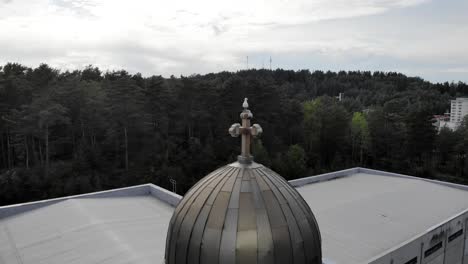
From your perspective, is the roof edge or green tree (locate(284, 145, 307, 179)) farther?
green tree (locate(284, 145, 307, 179))

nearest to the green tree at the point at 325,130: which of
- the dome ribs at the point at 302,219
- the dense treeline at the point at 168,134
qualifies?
the dense treeline at the point at 168,134

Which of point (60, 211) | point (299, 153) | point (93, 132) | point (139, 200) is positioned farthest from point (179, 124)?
point (60, 211)

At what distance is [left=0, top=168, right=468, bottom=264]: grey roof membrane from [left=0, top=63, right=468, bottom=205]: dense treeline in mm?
11357

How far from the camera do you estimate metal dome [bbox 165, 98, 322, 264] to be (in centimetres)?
518

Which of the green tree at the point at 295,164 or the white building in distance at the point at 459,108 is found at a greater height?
the white building in distance at the point at 459,108

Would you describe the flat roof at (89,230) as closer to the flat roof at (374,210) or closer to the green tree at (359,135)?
the flat roof at (374,210)

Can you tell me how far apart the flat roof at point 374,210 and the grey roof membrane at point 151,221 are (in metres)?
0.04

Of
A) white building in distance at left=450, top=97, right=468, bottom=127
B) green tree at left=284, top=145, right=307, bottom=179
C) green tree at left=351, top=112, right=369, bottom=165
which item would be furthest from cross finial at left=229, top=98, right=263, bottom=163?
white building in distance at left=450, top=97, right=468, bottom=127

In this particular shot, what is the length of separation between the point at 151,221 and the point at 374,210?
11.6 m

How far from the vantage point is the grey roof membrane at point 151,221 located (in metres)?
11.9

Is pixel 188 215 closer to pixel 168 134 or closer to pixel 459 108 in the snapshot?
pixel 168 134

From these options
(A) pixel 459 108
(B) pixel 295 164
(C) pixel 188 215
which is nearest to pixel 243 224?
(C) pixel 188 215

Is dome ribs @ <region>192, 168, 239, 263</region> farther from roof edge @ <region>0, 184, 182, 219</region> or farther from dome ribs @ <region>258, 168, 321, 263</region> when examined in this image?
roof edge @ <region>0, 184, 182, 219</region>

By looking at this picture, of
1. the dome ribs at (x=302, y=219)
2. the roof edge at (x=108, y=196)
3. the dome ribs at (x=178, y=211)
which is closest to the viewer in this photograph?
the dome ribs at (x=302, y=219)
